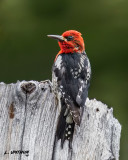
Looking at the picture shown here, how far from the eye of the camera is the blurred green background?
33.2ft

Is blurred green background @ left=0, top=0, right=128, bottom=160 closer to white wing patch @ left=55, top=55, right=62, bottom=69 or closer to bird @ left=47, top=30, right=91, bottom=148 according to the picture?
bird @ left=47, top=30, right=91, bottom=148

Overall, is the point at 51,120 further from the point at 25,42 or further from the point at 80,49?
the point at 25,42

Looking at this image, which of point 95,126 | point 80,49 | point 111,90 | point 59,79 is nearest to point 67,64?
point 59,79

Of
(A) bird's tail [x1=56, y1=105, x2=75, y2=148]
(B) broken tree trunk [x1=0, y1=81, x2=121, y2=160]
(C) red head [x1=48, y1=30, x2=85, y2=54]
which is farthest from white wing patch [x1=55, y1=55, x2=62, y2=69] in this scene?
(B) broken tree trunk [x1=0, y1=81, x2=121, y2=160]

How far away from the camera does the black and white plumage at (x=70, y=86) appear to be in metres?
5.07

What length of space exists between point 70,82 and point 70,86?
0.10 metres

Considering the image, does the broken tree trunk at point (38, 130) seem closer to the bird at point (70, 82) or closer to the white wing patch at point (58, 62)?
the bird at point (70, 82)

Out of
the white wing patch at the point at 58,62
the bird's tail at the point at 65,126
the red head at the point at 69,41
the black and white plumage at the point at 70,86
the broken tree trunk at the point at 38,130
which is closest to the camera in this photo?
the broken tree trunk at the point at 38,130

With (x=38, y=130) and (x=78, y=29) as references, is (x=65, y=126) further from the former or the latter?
(x=78, y=29)

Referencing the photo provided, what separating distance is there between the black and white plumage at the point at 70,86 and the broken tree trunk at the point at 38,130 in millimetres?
100

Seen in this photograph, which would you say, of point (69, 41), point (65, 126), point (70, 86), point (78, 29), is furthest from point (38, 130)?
point (78, 29)

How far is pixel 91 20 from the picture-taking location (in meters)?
10.2

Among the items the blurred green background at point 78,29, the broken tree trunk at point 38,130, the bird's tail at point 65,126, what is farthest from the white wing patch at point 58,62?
the blurred green background at point 78,29

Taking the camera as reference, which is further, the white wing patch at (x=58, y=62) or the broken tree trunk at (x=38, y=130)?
the white wing patch at (x=58, y=62)
